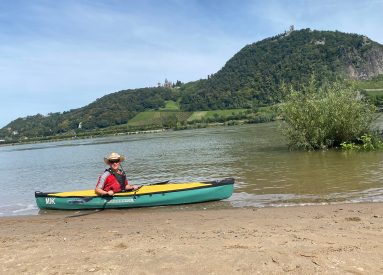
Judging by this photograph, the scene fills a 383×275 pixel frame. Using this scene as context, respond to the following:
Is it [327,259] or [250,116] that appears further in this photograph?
[250,116]

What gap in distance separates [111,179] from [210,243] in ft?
23.2

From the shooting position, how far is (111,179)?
14.4m

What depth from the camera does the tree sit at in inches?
1089

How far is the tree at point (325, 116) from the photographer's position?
27672 millimetres

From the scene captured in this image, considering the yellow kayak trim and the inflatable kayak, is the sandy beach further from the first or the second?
the yellow kayak trim

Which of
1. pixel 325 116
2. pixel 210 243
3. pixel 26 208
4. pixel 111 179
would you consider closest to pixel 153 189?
pixel 111 179

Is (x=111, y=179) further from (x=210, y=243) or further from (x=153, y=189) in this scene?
(x=210, y=243)

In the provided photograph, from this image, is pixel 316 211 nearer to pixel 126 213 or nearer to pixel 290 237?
pixel 290 237

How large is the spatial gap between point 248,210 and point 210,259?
5.54m

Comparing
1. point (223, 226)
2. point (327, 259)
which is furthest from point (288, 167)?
point (327, 259)

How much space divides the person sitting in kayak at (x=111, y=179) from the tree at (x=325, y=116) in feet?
57.2

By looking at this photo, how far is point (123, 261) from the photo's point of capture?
7.26 m

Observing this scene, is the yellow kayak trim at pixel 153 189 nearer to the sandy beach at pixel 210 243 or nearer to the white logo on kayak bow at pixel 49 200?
the white logo on kayak bow at pixel 49 200

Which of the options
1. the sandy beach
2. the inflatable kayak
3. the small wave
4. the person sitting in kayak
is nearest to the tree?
the inflatable kayak
